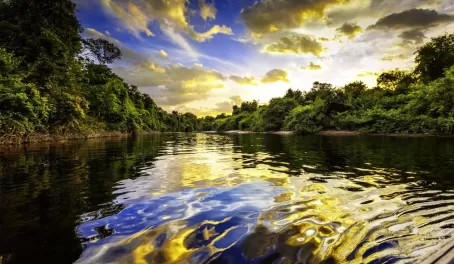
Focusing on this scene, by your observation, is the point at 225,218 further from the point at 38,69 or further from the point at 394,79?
the point at 394,79

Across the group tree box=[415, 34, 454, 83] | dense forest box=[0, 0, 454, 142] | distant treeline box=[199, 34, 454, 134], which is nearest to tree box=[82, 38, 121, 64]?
dense forest box=[0, 0, 454, 142]

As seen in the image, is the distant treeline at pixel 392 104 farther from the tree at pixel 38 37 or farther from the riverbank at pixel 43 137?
the tree at pixel 38 37

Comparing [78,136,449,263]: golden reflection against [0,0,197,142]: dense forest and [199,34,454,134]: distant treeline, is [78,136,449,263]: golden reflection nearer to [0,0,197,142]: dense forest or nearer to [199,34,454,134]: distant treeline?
[0,0,197,142]: dense forest

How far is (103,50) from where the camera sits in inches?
2079

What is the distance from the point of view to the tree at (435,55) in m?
57.0

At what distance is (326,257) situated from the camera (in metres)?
3.43

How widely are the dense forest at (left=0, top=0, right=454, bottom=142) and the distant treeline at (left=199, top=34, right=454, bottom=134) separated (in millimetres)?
160

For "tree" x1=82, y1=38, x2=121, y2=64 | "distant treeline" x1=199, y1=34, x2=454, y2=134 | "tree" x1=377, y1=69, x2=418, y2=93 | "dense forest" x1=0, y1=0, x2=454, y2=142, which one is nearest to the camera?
"dense forest" x1=0, y1=0, x2=454, y2=142

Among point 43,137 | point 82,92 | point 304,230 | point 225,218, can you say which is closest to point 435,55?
point 304,230

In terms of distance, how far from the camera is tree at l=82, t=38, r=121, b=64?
50.9m

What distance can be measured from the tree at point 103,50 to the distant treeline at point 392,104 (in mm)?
46828

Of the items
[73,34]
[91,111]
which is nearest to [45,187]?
[73,34]

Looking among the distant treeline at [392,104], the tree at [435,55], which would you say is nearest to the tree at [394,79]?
the distant treeline at [392,104]

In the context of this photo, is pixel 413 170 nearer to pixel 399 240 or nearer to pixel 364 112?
pixel 399 240
